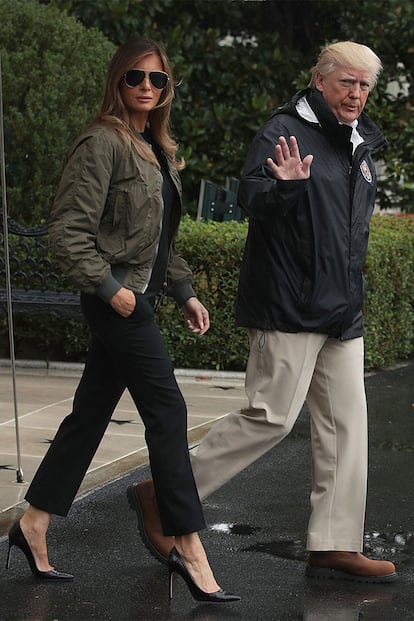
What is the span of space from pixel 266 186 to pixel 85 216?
68cm

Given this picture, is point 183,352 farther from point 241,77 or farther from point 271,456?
point 241,77

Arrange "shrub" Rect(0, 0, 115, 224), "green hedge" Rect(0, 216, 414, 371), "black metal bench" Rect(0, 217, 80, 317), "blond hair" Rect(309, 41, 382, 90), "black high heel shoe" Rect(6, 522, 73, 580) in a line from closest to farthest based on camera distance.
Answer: "black high heel shoe" Rect(6, 522, 73, 580), "blond hair" Rect(309, 41, 382, 90), "black metal bench" Rect(0, 217, 80, 317), "green hedge" Rect(0, 216, 414, 371), "shrub" Rect(0, 0, 115, 224)

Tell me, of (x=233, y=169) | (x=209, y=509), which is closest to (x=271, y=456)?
(x=209, y=509)

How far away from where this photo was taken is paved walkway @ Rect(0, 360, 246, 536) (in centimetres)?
669

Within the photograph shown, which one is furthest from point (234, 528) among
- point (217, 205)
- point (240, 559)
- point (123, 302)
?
point (217, 205)

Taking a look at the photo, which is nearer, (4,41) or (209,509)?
(209,509)

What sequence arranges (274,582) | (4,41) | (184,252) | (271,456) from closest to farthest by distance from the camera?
(274,582) < (271,456) < (184,252) < (4,41)

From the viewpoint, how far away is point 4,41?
36.8 ft

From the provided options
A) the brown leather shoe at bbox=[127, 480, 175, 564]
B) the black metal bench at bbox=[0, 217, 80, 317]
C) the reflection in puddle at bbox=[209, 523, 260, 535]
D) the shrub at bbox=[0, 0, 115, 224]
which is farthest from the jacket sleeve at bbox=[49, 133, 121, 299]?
the shrub at bbox=[0, 0, 115, 224]

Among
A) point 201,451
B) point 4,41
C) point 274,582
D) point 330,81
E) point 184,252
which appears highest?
point 4,41

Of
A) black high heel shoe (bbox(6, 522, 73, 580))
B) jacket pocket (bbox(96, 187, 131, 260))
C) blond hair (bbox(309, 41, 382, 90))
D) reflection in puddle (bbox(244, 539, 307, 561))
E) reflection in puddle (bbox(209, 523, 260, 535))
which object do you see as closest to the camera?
jacket pocket (bbox(96, 187, 131, 260))

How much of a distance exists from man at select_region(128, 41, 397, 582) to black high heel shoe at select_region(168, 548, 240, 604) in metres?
0.36

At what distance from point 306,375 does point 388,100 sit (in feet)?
37.2

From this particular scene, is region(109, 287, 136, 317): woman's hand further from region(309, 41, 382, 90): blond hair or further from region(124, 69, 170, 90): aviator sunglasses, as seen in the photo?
region(309, 41, 382, 90): blond hair
